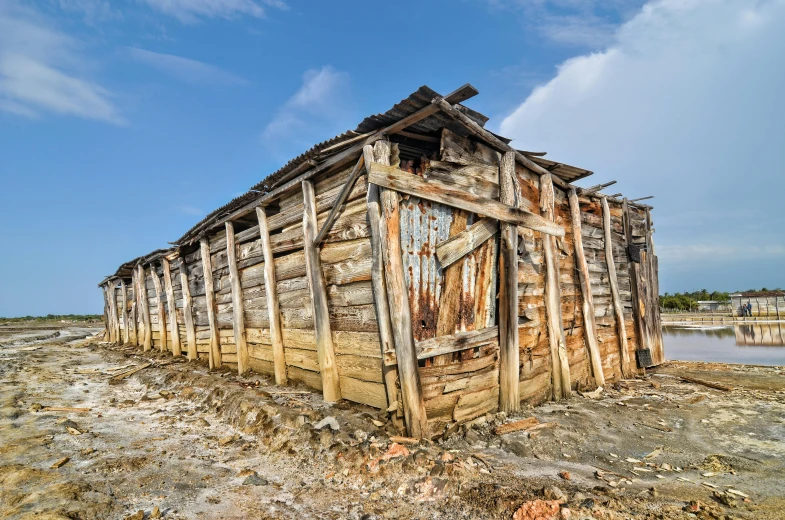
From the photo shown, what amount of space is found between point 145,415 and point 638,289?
982cm

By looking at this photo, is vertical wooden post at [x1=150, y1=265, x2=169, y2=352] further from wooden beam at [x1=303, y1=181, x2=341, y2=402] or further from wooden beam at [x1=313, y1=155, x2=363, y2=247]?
wooden beam at [x1=313, y1=155, x2=363, y2=247]

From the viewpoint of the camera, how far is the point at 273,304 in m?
6.50

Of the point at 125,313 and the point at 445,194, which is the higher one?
the point at 445,194

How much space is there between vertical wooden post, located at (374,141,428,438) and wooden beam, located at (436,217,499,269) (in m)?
0.58

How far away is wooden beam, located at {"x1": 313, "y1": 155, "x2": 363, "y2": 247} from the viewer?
451 cm

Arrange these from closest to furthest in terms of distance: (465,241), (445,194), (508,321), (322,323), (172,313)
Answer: (445,194), (465,241), (508,321), (322,323), (172,313)

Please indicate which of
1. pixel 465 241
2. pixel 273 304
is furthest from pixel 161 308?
pixel 465 241

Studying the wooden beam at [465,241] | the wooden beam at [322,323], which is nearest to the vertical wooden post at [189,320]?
the wooden beam at [322,323]

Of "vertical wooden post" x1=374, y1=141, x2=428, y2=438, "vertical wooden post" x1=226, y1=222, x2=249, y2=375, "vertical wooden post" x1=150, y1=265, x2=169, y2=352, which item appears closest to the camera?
"vertical wooden post" x1=374, y1=141, x2=428, y2=438

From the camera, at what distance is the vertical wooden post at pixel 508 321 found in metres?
4.89

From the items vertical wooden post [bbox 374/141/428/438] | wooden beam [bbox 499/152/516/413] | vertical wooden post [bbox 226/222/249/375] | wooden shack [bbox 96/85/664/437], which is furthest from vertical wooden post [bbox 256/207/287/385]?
wooden beam [bbox 499/152/516/413]

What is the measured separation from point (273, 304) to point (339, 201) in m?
2.66

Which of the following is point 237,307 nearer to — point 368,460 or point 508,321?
point 368,460

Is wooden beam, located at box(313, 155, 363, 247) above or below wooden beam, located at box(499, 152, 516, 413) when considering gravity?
above
